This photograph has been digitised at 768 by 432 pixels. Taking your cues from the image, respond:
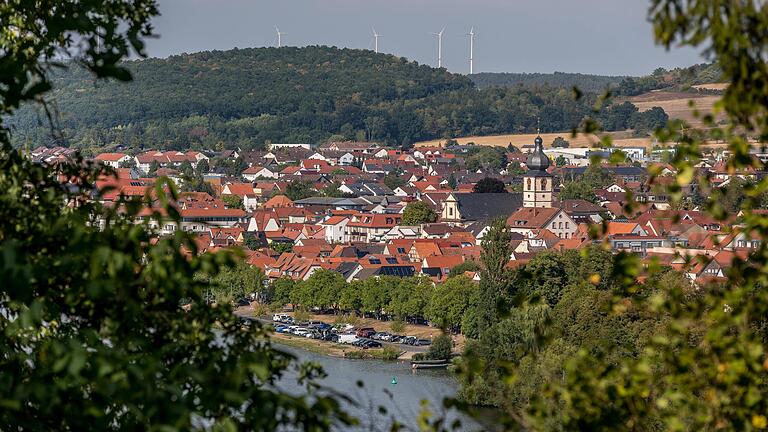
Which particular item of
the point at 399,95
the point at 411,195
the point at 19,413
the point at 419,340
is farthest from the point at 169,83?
the point at 19,413

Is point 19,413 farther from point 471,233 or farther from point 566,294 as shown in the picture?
point 471,233

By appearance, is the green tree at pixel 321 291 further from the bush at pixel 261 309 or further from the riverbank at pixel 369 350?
the riverbank at pixel 369 350

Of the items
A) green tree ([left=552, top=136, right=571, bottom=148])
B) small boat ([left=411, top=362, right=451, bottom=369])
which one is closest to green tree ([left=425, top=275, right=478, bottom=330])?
small boat ([left=411, top=362, right=451, bottom=369])

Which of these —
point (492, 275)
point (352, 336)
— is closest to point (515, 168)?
point (352, 336)

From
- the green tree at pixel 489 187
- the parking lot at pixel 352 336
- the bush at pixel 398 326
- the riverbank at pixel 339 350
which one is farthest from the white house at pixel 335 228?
the riverbank at pixel 339 350

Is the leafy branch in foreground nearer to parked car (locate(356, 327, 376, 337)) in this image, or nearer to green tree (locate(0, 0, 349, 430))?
green tree (locate(0, 0, 349, 430))
